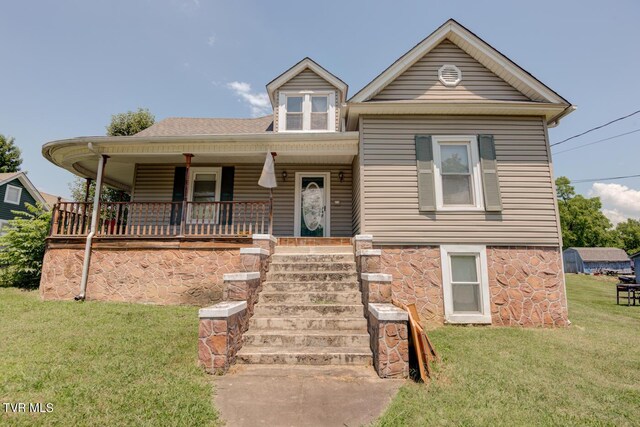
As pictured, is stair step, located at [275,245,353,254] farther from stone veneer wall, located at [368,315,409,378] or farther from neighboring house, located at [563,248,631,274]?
neighboring house, located at [563,248,631,274]

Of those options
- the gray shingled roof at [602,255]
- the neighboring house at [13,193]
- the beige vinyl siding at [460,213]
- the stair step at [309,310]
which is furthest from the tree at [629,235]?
the neighboring house at [13,193]

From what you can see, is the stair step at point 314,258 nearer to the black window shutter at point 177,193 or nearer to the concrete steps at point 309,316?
the concrete steps at point 309,316

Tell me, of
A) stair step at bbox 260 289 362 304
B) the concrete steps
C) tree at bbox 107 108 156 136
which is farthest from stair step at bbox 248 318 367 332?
tree at bbox 107 108 156 136

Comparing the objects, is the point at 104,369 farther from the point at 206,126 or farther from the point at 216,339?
the point at 206,126

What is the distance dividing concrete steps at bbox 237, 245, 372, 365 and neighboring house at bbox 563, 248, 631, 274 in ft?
161

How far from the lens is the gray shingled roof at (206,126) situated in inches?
402

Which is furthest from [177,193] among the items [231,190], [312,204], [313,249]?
[313,249]

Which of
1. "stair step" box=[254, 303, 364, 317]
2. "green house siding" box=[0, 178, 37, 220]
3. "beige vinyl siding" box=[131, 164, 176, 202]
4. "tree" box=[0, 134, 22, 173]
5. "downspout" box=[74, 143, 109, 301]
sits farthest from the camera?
"tree" box=[0, 134, 22, 173]

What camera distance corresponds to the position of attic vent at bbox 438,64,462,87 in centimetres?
746

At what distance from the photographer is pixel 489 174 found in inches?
273

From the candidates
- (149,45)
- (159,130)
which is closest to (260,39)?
(149,45)

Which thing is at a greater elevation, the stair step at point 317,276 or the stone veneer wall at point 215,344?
the stair step at point 317,276

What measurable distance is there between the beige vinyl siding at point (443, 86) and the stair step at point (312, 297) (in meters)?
4.83

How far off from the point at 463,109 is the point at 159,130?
31.2ft
